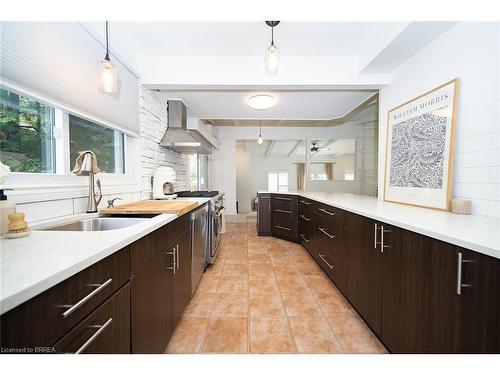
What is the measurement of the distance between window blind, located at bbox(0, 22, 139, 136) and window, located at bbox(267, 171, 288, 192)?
378 inches

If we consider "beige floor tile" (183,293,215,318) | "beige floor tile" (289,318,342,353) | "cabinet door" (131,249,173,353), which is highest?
"cabinet door" (131,249,173,353)

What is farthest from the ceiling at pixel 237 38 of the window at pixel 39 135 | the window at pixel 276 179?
the window at pixel 276 179

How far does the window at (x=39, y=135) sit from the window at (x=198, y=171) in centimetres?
259

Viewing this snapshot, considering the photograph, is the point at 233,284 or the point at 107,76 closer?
the point at 107,76

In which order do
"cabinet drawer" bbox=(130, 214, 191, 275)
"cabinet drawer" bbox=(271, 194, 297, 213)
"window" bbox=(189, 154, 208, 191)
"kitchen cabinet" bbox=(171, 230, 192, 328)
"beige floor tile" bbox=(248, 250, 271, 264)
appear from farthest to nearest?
"window" bbox=(189, 154, 208, 191) < "cabinet drawer" bbox=(271, 194, 297, 213) < "beige floor tile" bbox=(248, 250, 271, 264) < "kitchen cabinet" bbox=(171, 230, 192, 328) < "cabinet drawer" bbox=(130, 214, 191, 275)

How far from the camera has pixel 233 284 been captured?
2.23 m

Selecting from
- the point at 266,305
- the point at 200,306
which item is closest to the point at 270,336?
the point at 266,305

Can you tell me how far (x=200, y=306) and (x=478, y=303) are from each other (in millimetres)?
1803

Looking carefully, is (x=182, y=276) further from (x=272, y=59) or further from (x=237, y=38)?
(x=237, y=38)

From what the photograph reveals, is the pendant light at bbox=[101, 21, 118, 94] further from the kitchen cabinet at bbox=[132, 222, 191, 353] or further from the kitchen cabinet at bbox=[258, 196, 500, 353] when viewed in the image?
the kitchen cabinet at bbox=[258, 196, 500, 353]

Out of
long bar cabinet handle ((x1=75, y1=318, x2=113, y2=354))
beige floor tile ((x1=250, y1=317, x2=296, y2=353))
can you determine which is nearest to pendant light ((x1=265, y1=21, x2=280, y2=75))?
long bar cabinet handle ((x1=75, y1=318, x2=113, y2=354))

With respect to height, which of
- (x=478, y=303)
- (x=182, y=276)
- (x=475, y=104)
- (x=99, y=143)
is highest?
(x=475, y=104)

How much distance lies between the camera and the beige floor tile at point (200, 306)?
5.67ft

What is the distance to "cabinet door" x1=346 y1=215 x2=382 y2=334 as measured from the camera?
1.38 metres
